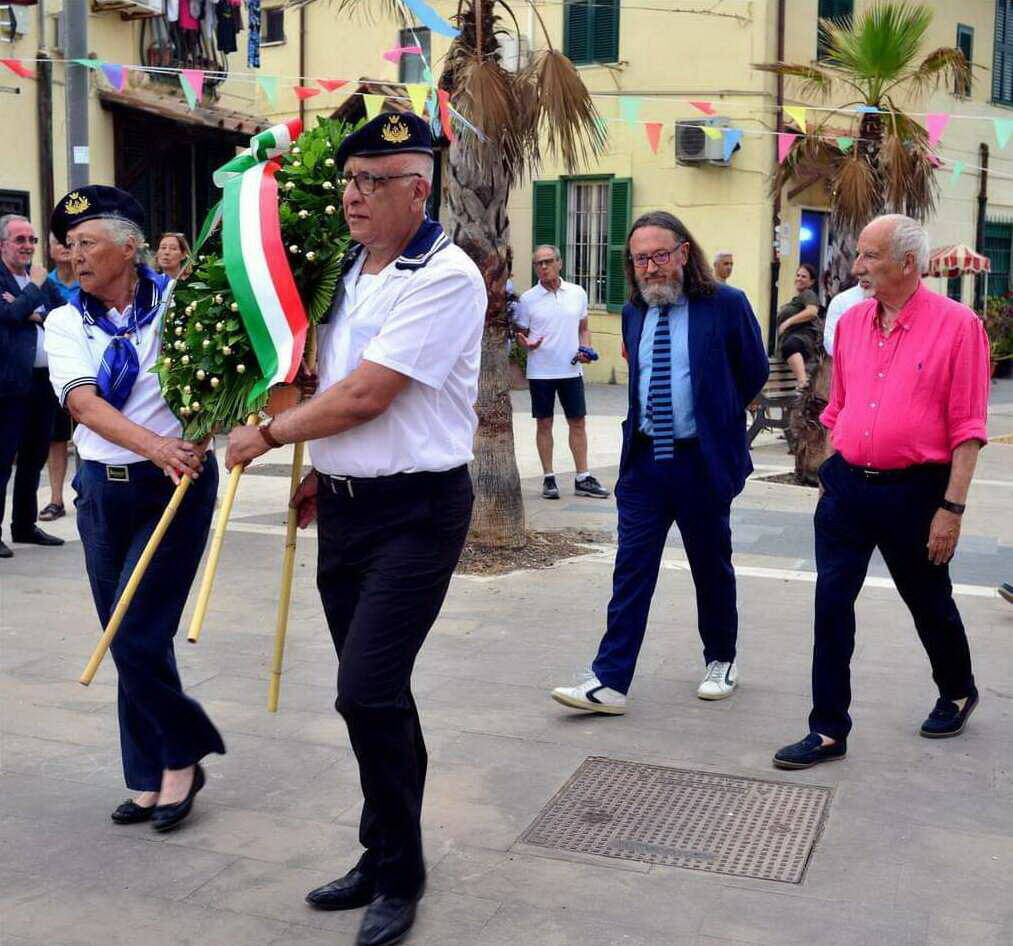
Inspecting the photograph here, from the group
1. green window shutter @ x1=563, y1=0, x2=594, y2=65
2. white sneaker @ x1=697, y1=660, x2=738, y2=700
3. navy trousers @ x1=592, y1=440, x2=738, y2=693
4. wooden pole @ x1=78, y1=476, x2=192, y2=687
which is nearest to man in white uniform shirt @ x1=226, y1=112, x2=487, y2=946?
wooden pole @ x1=78, y1=476, x2=192, y2=687

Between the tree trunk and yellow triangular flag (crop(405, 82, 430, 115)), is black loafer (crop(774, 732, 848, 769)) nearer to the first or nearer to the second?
the tree trunk

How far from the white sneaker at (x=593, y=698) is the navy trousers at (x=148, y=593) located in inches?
58.6

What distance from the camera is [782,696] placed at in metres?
5.68

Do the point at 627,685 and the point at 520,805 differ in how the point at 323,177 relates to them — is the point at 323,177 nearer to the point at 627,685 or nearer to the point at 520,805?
the point at 520,805

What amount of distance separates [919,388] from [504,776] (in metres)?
1.92

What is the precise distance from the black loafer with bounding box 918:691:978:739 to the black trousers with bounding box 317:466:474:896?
2.32m

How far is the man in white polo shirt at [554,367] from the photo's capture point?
35.1 feet

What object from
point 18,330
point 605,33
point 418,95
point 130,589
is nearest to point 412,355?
point 130,589

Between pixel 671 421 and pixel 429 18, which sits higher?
pixel 429 18

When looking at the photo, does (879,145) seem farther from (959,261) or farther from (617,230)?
(617,230)

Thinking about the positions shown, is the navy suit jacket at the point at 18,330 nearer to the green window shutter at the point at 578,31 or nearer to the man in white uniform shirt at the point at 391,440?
the man in white uniform shirt at the point at 391,440

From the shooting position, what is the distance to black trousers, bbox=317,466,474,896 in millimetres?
3479

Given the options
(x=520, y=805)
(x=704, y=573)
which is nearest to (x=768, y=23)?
(x=704, y=573)

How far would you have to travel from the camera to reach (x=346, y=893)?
12.2ft
